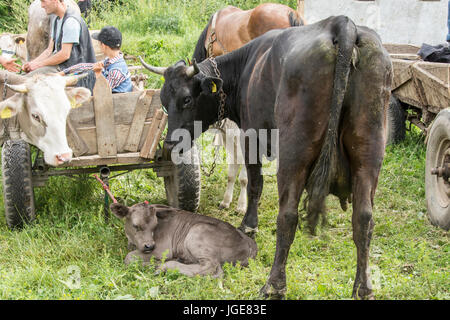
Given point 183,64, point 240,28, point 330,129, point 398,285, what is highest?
point 240,28

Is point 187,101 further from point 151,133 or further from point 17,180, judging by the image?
point 17,180

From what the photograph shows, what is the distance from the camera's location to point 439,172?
219 inches

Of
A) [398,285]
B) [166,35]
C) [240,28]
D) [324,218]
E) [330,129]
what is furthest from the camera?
[166,35]

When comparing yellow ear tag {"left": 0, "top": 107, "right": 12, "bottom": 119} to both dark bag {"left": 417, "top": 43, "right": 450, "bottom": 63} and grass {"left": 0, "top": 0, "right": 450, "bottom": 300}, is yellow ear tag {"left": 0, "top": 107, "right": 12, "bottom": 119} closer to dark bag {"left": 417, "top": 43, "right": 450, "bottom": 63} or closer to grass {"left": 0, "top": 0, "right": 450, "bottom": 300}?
grass {"left": 0, "top": 0, "right": 450, "bottom": 300}

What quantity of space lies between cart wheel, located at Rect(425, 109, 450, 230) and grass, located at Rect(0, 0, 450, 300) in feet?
0.57

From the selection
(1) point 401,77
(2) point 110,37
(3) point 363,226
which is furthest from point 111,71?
(1) point 401,77

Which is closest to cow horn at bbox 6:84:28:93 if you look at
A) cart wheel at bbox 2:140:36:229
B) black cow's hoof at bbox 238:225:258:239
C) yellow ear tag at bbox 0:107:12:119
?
yellow ear tag at bbox 0:107:12:119

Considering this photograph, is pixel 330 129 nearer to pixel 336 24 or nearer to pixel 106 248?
pixel 336 24

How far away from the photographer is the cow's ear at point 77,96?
16.8 ft

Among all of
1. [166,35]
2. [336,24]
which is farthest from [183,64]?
[166,35]

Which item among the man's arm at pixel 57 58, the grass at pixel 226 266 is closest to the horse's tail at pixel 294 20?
the grass at pixel 226 266

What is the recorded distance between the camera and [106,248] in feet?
17.0

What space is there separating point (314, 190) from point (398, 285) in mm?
1190

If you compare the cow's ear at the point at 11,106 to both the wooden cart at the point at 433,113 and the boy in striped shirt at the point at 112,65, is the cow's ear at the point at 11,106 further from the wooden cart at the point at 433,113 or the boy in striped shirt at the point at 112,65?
the wooden cart at the point at 433,113
